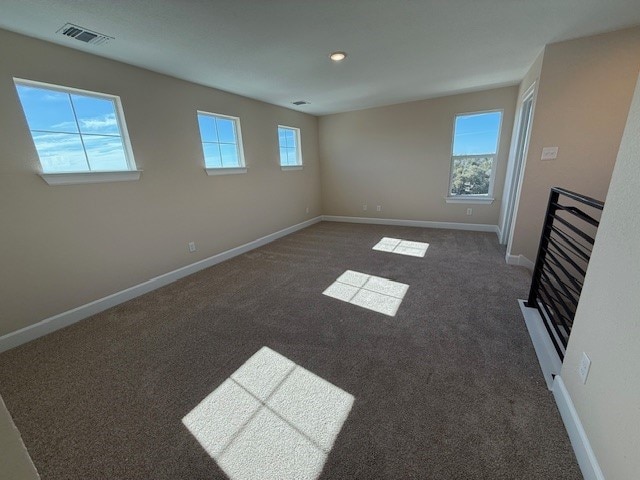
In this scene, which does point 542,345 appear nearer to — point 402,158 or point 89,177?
point 89,177

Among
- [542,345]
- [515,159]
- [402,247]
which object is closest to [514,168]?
[515,159]

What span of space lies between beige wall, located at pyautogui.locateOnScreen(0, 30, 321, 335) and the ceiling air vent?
266 mm

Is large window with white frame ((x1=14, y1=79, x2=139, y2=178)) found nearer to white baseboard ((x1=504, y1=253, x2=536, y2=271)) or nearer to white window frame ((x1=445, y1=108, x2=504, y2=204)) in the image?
white baseboard ((x1=504, y1=253, x2=536, y2=271))

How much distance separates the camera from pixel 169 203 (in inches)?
122

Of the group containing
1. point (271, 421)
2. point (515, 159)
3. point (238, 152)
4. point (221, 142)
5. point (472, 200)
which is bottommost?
point (271, 421)

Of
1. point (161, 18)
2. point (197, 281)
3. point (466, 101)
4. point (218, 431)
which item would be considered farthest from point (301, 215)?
point (218, 431)

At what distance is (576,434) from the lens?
4.01ft

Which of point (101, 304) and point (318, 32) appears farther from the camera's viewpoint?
point (101, 304)

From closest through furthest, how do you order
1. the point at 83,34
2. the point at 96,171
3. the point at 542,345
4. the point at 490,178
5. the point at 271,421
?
1. the point at 271,421
2. the point at 542,345
3. the point at 83,34
4. the point at 96,171
5. the point at 490,178

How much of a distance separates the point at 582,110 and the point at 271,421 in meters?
3.87

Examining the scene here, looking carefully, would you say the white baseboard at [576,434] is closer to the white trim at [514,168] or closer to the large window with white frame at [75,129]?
the white trim at [514,168]

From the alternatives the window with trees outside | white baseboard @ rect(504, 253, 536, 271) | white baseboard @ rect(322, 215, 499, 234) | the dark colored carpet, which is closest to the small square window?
white baseboard @ rect(322, 215, 499, 234)

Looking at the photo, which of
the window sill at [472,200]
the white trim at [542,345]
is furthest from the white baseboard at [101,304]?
the window sill at [472,200]

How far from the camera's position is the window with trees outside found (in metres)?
4.43
